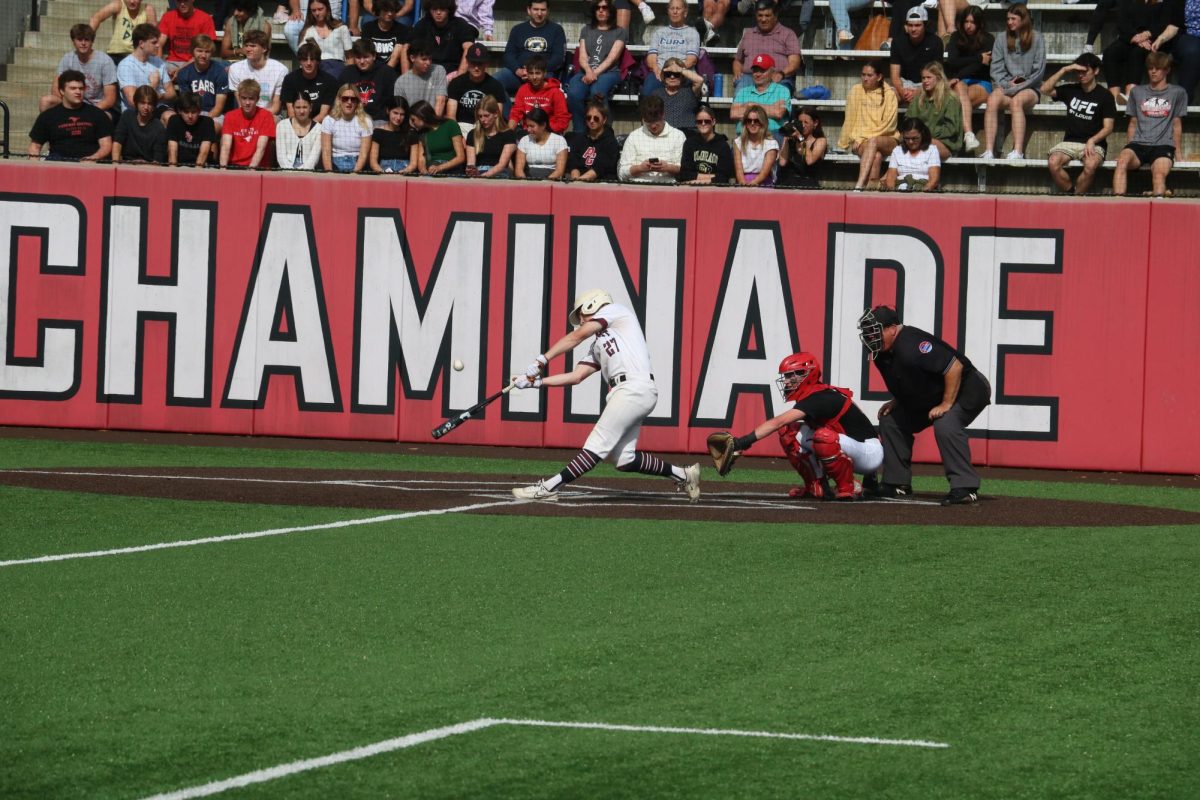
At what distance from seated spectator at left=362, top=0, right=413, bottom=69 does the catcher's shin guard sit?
9.96 m

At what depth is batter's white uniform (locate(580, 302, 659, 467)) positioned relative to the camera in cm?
1347

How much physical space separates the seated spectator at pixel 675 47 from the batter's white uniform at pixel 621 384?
8.34 m

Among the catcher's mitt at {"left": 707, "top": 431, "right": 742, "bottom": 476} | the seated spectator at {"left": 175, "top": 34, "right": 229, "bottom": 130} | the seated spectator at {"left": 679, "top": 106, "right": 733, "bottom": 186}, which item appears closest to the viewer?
the catcher's mitt at {"left": 707, "top": 431, "right": 742, "bottom": 476}

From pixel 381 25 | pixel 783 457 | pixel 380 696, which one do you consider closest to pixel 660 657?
pixel 380 696

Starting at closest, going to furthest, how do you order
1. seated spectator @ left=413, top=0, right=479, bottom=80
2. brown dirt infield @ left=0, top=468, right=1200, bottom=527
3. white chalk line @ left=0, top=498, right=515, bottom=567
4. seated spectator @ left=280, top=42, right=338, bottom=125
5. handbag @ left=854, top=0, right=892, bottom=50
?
white chalk line @ left=0, top=498, right=515, bottom=567, brown dirt infield @ left=0, top=468, right=1200, bottom=527, seated spectator @ left=280, top=42, right=338, bottom=125, seated spectator @ left=413, top=0, right=479, bottom=80, handbag @ left=854, top=0, right=892, bottom=50

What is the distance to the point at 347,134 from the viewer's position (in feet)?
64.5

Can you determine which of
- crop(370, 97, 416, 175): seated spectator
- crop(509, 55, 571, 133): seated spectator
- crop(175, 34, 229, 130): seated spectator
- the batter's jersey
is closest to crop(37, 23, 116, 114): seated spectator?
crop(175, 34, 229, 130): seated spectator

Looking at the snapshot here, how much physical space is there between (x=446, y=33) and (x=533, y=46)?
114cm

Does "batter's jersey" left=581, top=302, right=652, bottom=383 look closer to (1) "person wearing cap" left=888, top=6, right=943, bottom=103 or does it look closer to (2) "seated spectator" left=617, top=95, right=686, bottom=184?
(2) "seated spectator" left=617, top=95, right=686, bottom=184

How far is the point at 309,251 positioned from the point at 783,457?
5535mm

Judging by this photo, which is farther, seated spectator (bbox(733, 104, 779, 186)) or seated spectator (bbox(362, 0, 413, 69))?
seated spectator (bbox(362, 0, 413, 69))

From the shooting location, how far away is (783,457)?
18.7m

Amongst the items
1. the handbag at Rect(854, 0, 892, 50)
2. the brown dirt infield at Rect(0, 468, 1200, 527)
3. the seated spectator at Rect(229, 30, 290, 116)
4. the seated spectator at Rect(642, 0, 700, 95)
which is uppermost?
the handbag at Rect(854, 0, 892, 50)

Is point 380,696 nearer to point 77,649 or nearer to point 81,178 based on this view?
point 77,649
